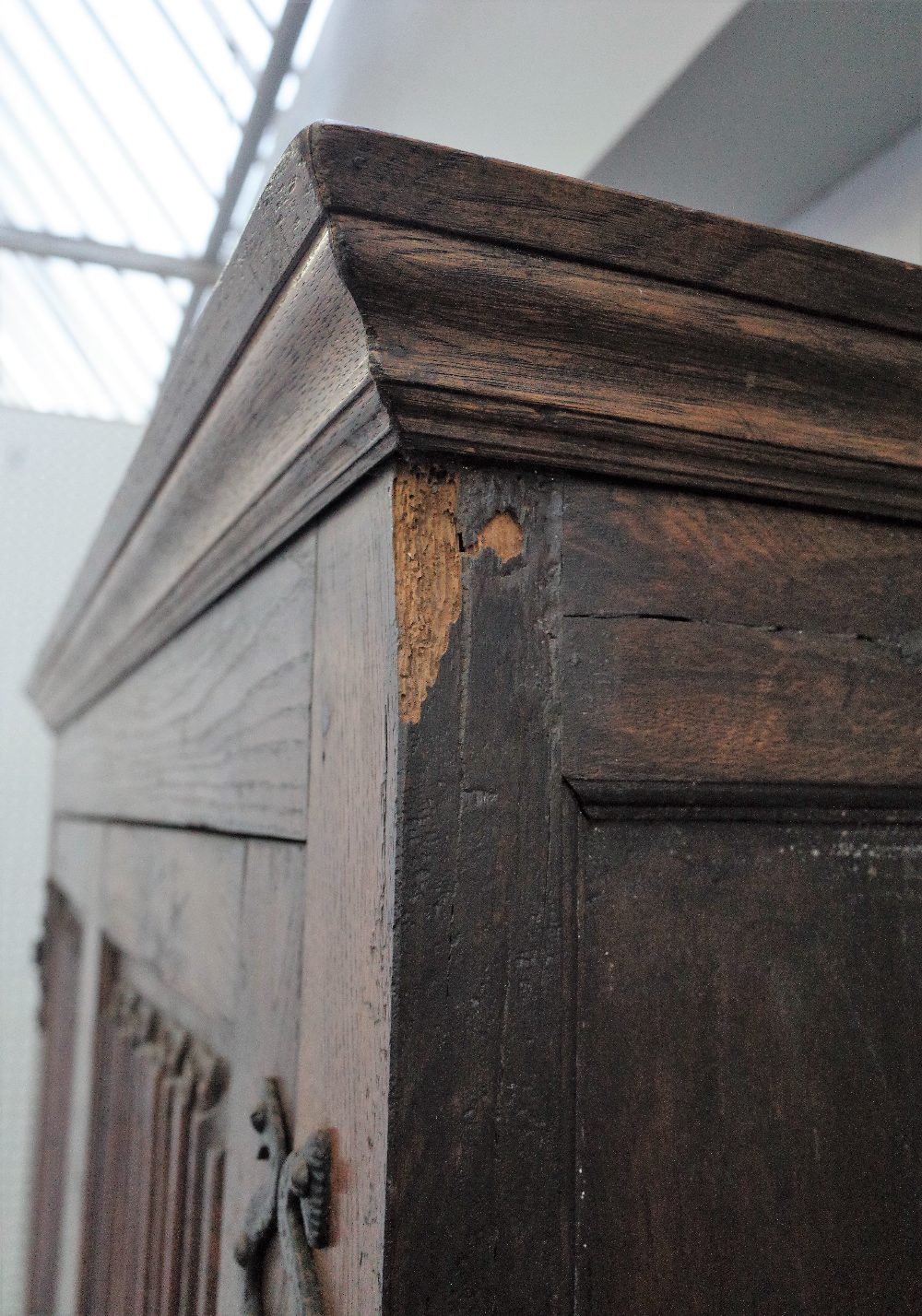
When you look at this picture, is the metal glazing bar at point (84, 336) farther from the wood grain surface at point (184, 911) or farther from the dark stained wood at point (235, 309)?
the dark stained wood at point (235, 309)

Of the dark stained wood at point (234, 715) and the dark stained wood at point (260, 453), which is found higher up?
the dark stained wood at point (260, 453)

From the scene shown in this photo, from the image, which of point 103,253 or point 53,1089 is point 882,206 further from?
point 103,253

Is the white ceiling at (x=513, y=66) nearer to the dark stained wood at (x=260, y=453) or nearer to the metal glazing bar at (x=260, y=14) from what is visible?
the metal glazing bar at (x=260, y=14)

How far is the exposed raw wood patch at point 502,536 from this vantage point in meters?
0.28

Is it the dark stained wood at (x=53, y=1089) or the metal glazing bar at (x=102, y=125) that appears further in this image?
the metal glazing bar at (x=102, y=125)

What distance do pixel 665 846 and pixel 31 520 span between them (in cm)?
250

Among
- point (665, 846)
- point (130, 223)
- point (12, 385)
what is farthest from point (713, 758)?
point (12, 385)

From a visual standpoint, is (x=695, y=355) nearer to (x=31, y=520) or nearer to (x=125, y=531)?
(x=125, y=531)

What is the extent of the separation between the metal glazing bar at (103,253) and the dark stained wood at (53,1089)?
1.10 m

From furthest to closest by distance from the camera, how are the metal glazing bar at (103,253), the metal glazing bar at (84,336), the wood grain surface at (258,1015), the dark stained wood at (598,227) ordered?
the metal glazing bar at (84,336)
the metal glazing bar at (103,253)
the wood grain surface at (258,1015)
the dark stained wood at (598,227)

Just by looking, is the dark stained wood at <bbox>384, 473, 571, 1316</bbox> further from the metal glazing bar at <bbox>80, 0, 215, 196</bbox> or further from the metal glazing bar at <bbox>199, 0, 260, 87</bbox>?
the metal glazing bar at <bbox>80, 0, 215, 196</bbox>

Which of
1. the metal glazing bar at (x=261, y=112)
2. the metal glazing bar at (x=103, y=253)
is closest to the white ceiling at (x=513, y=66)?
the metal glazing bar at (x=261, y=112)

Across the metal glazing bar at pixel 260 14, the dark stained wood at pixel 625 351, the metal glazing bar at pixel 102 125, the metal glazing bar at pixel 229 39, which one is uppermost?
the metal glazing bar at pixel 102 125

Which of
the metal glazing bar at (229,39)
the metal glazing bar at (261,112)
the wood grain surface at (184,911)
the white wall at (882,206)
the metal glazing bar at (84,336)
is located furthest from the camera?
the metal glazing bar at (84,336)
